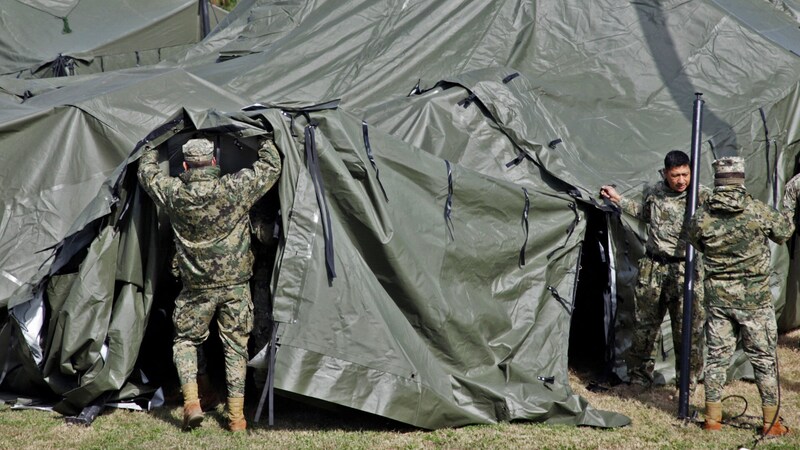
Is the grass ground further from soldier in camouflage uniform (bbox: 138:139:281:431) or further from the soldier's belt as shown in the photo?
the soldier's belt

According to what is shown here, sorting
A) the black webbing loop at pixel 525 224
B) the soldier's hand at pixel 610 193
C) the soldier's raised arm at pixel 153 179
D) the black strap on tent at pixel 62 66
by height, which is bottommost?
the black webbing loop at pixel 525 224

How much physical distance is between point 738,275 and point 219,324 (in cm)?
345

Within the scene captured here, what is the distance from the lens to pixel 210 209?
626 centimetres

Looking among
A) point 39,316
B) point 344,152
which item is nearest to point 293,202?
point 344,152

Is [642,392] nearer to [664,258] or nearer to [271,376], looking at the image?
[664,258]

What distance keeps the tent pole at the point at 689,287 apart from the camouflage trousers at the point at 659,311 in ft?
1.26

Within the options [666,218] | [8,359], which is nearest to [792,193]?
[666,218]

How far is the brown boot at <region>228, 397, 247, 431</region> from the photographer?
6.47 metres

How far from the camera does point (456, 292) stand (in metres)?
6.97

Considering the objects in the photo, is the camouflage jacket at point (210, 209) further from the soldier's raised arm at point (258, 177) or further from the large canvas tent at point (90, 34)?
the large canvas tent at point (90, 34)

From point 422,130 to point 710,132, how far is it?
8.34 ft

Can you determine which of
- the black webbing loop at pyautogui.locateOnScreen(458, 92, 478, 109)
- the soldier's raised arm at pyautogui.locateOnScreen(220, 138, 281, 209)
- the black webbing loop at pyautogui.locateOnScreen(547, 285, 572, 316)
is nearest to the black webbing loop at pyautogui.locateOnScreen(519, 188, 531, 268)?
the black webbing loop at pyautogui.locateOnScreen(547, 285, 572, 316)

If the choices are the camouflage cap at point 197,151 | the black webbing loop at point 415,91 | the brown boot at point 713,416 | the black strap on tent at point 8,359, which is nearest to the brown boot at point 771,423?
the brown boot at point 713,416

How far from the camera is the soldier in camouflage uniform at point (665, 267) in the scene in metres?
7.15
